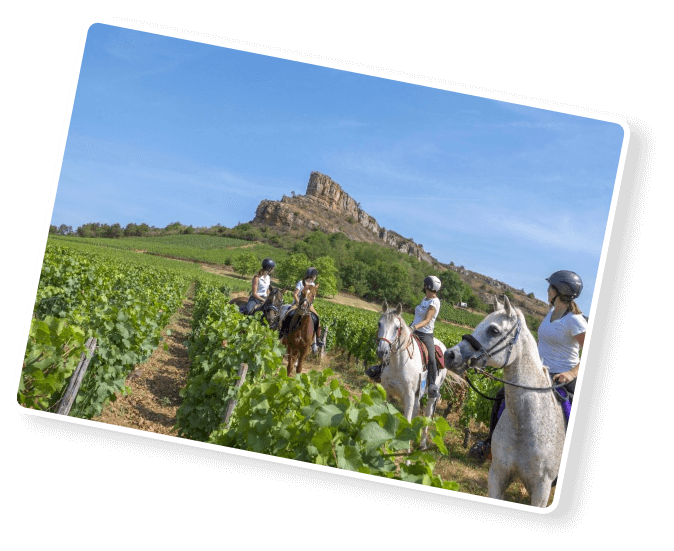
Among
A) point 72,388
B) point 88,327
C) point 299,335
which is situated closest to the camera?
point 72,388

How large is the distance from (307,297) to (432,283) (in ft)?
6.63

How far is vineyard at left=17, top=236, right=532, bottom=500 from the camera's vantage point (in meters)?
2.18

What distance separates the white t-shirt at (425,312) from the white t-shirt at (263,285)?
2.62 metres

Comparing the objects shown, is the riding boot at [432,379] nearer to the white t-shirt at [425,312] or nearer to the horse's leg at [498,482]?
the white t-shirt at [425,312]

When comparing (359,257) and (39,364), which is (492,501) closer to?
(359,257)

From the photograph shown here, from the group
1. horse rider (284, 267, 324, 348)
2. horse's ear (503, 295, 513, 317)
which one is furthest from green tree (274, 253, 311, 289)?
horse's ear (503, 295, 513, 317)

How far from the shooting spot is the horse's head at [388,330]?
441 cm

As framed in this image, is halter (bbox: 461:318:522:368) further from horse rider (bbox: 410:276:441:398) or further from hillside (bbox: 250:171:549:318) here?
horse rider (bbox: 410:276:441:398)

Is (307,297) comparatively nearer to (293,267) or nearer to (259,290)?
(293,267)

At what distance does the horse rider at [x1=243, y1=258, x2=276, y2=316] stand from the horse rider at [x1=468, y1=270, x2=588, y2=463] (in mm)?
3615

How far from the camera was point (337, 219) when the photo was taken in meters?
3.76

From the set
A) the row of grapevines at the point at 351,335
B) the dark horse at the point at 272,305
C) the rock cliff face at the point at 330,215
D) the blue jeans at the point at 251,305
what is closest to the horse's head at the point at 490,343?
the rock cliff face at the point at 330,215

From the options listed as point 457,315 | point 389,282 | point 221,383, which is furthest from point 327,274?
point 221,383

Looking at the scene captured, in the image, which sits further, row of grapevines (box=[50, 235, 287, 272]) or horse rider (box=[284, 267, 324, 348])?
horse rider (box=[284, 267, 324, 348])
